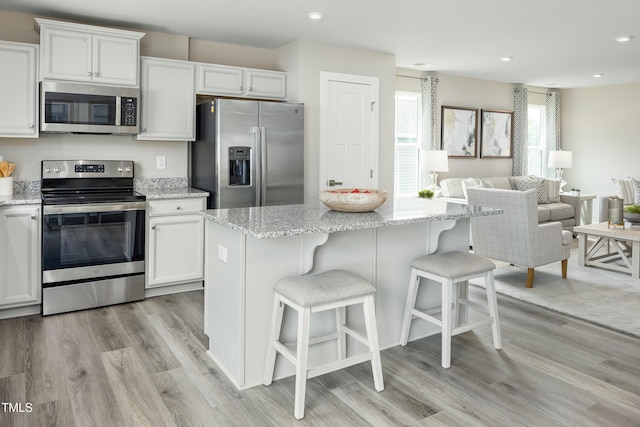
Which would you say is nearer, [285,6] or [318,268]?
[318,268]

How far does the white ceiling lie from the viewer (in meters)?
3.84

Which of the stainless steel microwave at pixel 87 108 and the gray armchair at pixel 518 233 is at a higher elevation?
the stainless steel microwave at pixel 87 108

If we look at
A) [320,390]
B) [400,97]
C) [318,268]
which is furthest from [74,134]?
[400,97]

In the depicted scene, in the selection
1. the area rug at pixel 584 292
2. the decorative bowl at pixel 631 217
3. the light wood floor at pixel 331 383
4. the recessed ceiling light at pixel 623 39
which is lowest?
the light wood floor at pixel 331 383

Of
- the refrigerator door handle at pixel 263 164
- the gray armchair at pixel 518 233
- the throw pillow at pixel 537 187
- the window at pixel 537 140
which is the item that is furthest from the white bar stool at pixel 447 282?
the window at pixel 537 140

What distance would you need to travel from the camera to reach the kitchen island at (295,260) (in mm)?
2539

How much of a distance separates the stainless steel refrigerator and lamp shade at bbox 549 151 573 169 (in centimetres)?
517

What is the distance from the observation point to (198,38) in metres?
4.90

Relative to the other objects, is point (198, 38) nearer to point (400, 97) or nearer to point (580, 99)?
point (400, 97)

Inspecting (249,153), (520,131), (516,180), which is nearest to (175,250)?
Result: (249,153)

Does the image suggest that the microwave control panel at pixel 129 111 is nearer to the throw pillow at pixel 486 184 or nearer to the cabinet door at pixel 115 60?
the cabinet door at pixel 115 60

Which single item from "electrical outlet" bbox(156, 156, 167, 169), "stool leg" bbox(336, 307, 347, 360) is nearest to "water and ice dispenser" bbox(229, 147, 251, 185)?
"electrical outlet" bbox(156, 156, 167, 169)

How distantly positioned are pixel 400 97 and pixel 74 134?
13.9ft

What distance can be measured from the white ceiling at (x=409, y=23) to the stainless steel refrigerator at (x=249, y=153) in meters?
0.72
